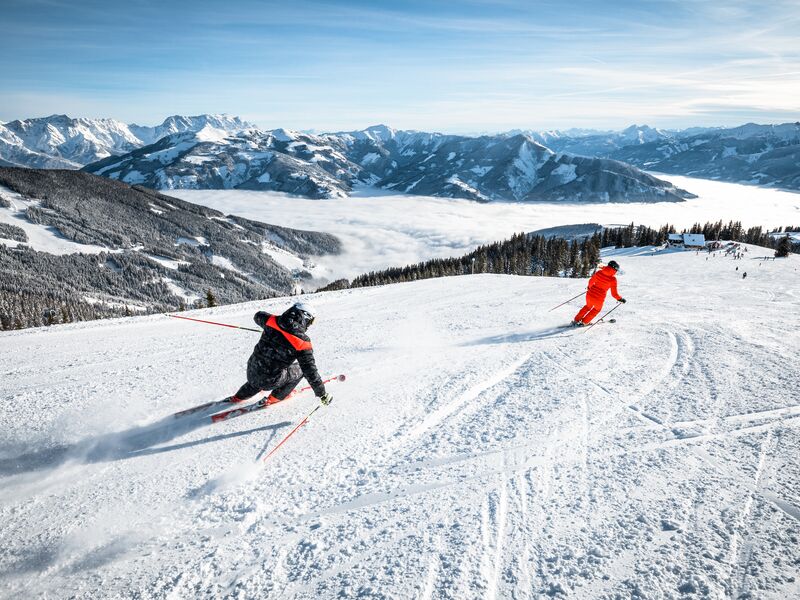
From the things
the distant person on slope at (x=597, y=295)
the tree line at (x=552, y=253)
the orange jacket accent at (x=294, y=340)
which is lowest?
the tree line at (x=552, y=253)

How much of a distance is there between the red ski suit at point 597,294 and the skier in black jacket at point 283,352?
1021 cm

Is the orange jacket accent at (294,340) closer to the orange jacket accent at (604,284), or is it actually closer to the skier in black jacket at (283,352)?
the skier in black jacket at (283,352)

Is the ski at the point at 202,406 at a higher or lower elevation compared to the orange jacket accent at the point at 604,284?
lower

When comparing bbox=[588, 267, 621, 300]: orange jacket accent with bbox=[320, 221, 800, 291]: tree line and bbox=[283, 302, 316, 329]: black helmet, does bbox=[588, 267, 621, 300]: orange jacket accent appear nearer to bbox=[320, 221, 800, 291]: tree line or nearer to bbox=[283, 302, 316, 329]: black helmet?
bbox=[283, 302, 316, 329]: black helmet

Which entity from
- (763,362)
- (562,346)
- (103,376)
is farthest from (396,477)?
(763,362)

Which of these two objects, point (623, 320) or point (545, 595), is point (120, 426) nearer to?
point (545, 595)

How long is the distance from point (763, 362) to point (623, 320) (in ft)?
16.4

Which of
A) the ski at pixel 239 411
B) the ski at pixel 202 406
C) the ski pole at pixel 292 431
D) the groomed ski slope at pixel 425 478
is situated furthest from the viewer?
the ski at pixel 202 406

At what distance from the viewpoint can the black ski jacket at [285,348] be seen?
7.71 m

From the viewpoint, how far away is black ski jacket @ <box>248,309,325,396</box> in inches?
304

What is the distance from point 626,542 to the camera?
479cm

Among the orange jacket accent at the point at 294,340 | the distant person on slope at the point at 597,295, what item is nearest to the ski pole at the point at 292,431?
the orange jacket accent at the point at 294,340

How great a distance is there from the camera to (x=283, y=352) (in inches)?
311

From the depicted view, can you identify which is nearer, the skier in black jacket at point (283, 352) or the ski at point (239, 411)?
the skier in black jacket at point (283, 352)
